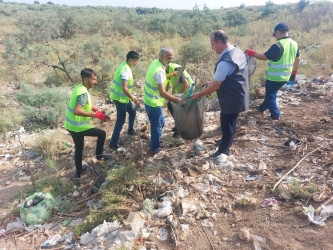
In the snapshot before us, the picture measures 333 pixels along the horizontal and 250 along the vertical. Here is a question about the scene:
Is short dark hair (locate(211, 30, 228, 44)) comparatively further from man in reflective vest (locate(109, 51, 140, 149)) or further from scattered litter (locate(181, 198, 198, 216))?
scattered litter (locate(181, 198, 198, 216))

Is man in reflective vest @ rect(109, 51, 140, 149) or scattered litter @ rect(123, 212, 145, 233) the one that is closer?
scattered litter @ rect(123, 212, 145, 233)

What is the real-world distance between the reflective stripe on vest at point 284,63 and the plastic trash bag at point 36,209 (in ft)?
13.4

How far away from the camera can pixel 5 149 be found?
4906mm

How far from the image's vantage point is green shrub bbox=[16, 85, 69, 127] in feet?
18.2

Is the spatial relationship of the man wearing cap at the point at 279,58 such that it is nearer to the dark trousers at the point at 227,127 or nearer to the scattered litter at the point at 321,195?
the dark trousers at the point at 227,127

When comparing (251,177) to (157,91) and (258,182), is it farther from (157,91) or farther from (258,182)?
(157,91)

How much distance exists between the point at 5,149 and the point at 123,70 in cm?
333

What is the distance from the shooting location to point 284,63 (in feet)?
12.7

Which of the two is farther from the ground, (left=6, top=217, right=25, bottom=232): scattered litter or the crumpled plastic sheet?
the crumpled plastic sheet

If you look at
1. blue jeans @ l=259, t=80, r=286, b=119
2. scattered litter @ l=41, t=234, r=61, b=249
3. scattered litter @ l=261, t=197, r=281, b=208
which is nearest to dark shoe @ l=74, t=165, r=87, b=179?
scattered litter @ l=41, t=234, r=61, b=249

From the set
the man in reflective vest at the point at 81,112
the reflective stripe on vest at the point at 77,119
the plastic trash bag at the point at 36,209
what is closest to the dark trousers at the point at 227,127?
the man in reflective vest at the point at 81,112

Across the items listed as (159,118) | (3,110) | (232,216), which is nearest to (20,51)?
(3,110)

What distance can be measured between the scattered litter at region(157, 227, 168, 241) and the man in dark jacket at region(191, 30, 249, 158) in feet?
5.45

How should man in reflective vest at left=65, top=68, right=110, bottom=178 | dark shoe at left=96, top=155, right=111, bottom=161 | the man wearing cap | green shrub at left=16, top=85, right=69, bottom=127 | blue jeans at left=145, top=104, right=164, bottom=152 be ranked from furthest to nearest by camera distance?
green shrub at left=16, top=85, right=69, bottom=127 < dark shoe at left=96, top=155, right=111, bottom=161 < the man wearing cap < blue jeans at left=145, top=104, right=164, bottom=152 < man in reflective vest at left=65, top=68, right=110, bottom=178
